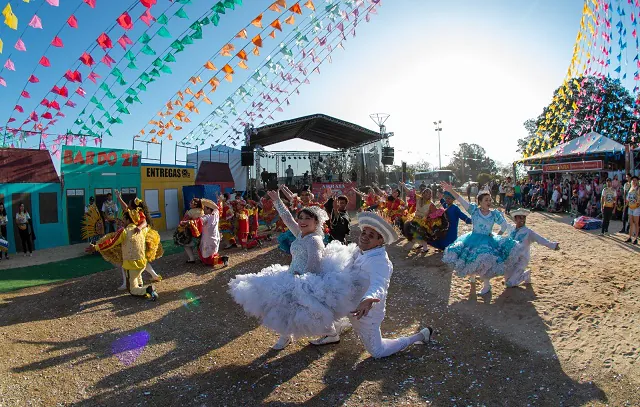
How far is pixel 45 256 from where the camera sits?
10.7 m

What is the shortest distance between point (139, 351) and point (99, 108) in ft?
26.7

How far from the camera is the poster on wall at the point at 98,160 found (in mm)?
12883

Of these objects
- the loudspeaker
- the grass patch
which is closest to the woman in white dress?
the grass patch

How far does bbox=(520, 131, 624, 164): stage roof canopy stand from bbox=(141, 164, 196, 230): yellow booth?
17590 mm

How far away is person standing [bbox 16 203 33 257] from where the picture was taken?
1077 centimetres

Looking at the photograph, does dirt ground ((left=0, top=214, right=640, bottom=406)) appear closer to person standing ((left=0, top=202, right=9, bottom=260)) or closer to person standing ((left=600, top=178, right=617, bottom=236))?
person standing ((left=600, top=178, right=617, bottom=236))

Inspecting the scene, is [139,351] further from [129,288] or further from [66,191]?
[66,191]

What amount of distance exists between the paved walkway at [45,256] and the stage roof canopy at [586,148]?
1974cm

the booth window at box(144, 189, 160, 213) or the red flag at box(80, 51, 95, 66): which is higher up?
the red flag at box(80, 51, 95, 66)

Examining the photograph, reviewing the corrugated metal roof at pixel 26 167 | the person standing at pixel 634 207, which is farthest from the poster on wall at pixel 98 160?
the person standing at pixel 634 207

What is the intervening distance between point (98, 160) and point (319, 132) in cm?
1379

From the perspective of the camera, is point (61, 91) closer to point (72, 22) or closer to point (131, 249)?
point (72, 22)

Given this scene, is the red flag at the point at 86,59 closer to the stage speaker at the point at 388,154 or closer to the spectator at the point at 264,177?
the spectator at the point at 264,177

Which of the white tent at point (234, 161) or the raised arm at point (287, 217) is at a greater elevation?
the white tent at point (234, 161)
